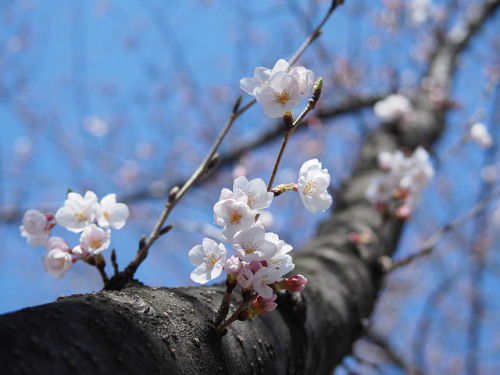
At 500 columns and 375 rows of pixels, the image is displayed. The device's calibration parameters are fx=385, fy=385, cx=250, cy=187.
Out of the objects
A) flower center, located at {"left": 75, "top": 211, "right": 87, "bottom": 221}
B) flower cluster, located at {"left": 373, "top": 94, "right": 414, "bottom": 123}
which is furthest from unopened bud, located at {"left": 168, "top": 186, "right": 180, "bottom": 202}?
flower cluster, located at {"left": 373, "top": 94, "right": 414, "bottom": 123}

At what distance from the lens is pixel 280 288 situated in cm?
85

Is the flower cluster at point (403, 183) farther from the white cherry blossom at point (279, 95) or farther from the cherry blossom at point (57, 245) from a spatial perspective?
the cherry blossom at point (57, 245)

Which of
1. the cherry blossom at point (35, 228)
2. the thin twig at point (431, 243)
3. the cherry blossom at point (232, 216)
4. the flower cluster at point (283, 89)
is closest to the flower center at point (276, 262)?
the cherry blossom at point (232, 216)

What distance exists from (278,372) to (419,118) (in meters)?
3.03

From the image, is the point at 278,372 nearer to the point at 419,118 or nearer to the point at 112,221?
the point at 112,221

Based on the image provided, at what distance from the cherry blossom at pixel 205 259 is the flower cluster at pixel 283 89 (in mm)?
319

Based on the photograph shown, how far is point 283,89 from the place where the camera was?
0.85 meters

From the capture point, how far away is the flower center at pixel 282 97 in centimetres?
85

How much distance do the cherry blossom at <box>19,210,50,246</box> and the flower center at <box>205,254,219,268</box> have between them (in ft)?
1.66

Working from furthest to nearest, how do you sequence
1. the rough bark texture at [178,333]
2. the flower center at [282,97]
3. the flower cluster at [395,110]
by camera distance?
the flower cluster at [395,110], the flower center at [282,97], the rough bark texture at [178,333]

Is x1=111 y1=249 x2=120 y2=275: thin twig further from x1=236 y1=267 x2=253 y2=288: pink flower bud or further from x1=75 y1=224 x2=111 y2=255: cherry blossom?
x1=236 y1=267 x2=253 y2=288: pink flower bud

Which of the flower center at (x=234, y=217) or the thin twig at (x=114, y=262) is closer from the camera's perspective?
the flower center at (x=234, y=217)

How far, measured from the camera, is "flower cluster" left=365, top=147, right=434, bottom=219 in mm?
1836

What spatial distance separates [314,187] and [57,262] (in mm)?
672
